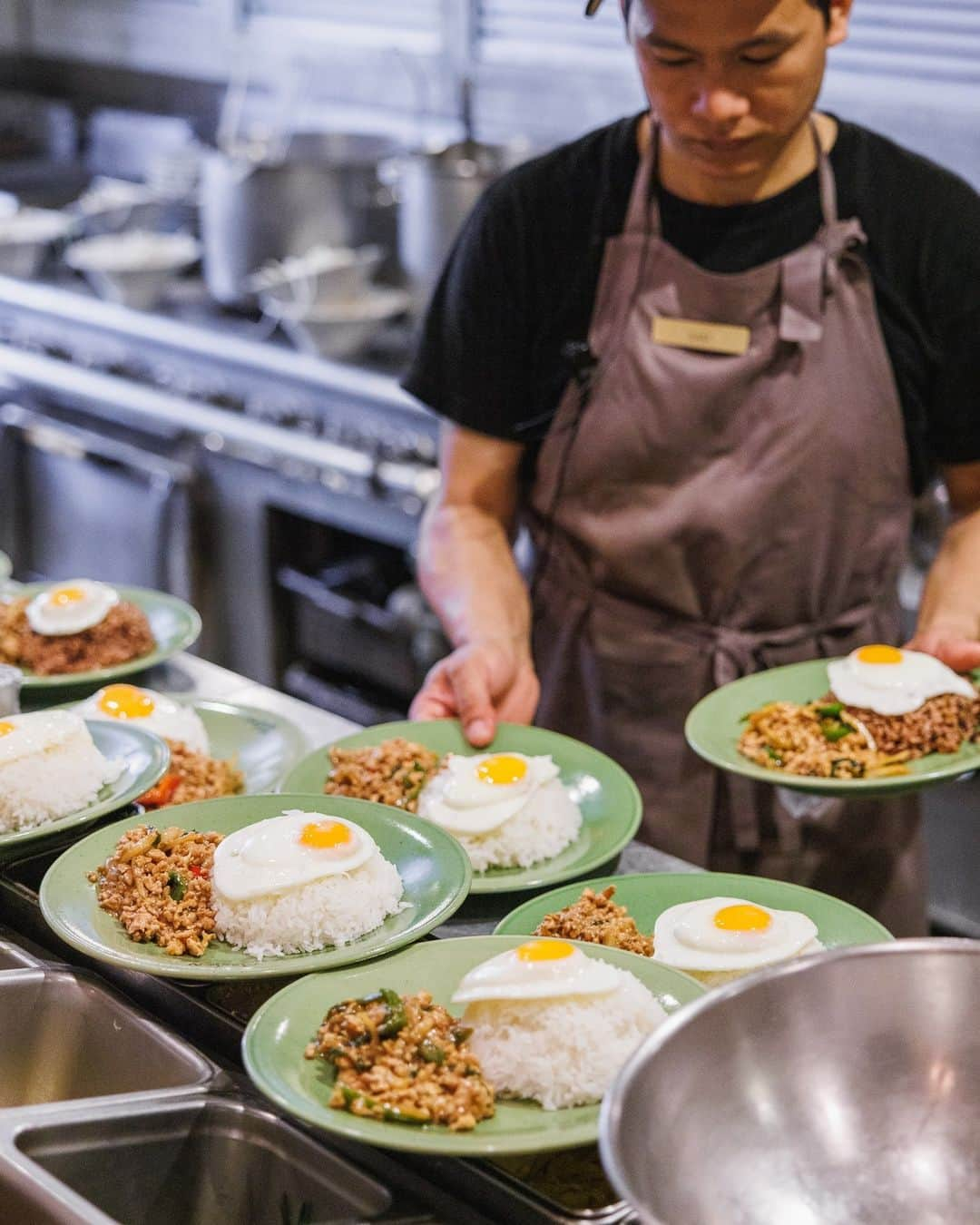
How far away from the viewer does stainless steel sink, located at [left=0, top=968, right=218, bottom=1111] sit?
168 cm

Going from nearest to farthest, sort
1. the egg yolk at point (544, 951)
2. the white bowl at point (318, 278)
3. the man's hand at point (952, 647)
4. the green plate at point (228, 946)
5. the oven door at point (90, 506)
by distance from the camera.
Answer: the egg yolk at point (544, 951) → the green plate at point (228, 946) → the man's hand at point (952, 647) → the white bowl at point (318, 278) → the oven door at point (90, 506)

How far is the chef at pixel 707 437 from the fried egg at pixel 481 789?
27cm

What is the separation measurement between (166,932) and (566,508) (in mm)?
1191

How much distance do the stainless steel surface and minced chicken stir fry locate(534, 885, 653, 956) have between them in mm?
841

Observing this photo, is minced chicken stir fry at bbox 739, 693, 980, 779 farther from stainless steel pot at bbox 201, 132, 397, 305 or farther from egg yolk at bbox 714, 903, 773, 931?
stainless steel pot at bbox 201, 132, 397, 305

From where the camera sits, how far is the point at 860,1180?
131cm

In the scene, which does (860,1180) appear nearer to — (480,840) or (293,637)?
(480,840)

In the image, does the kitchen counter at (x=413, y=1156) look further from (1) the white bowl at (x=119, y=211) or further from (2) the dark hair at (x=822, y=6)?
(1) the white bowl at (x=119, y=211)

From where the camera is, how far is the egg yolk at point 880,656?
2.30 meters

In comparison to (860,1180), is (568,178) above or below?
above

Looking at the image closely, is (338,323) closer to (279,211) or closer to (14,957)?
(279,211)

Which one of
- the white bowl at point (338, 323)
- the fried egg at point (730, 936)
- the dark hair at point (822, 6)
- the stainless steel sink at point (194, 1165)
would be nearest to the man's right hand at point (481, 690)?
the fried egg at point (730, 936)

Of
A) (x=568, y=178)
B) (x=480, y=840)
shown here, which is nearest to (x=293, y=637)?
(x=568, y=178)

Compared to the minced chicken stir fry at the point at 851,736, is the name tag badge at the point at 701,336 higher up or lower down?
higher up
